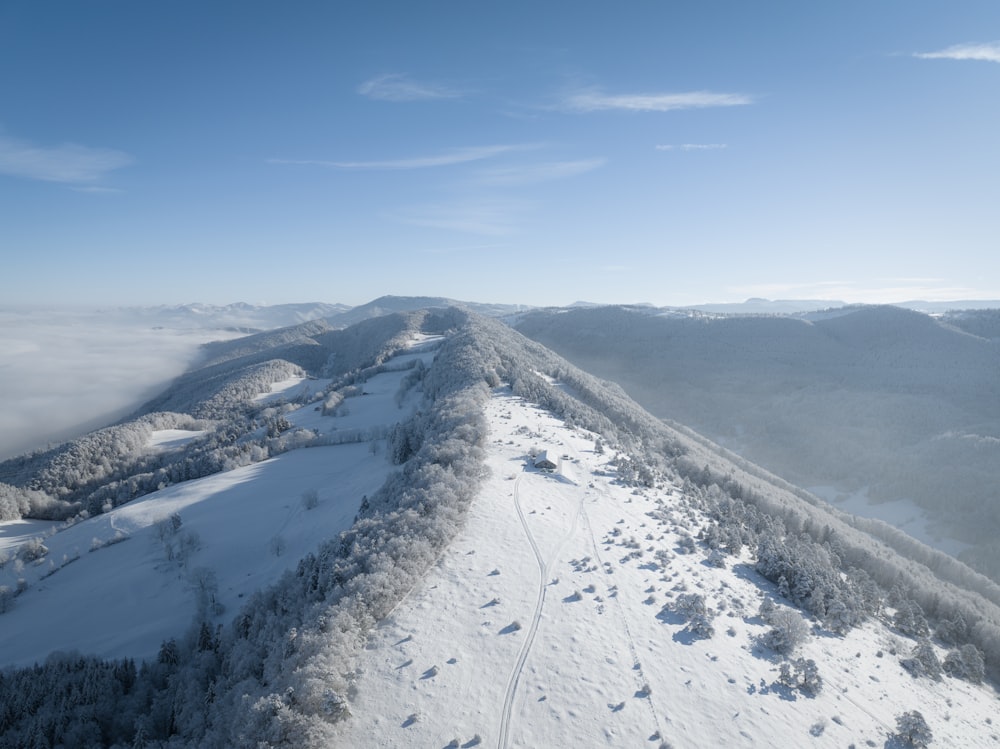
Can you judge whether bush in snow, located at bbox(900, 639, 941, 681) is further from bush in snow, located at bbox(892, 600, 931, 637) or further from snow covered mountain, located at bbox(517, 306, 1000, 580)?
snow covered mountain, located at bbox(517, 306, 1000, 580)

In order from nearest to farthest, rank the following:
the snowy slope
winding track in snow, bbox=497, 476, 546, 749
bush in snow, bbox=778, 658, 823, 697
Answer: winding track in snow, bbox=497, 476, 546, 749
bush in snow, bbox=778, 658, 823, 697
the snowy slope

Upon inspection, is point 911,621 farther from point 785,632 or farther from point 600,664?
point 600,664

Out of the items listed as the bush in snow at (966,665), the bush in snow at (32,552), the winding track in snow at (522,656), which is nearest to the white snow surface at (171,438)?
the bush in snow at (32,552)

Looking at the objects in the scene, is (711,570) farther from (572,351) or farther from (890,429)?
(572,351)


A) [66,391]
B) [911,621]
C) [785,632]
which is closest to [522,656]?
[785,632]

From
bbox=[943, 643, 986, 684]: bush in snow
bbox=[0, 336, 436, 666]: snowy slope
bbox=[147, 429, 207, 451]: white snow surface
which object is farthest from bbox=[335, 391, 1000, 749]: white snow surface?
bbox=[147, 429, 207, 451]: white snow surface

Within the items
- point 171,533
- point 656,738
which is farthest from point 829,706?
point 171,533
